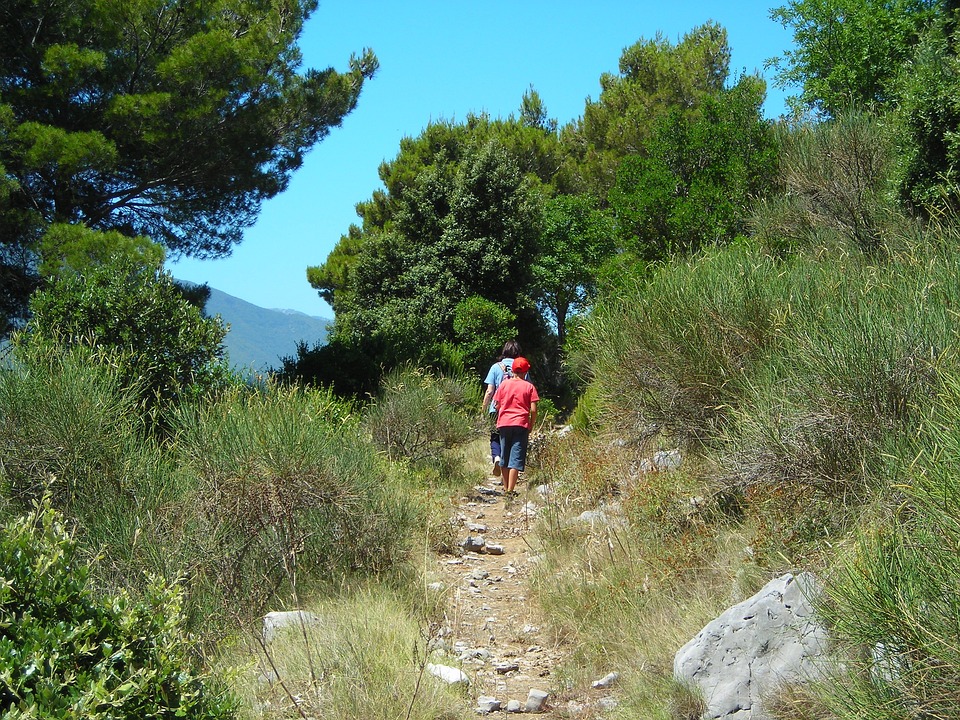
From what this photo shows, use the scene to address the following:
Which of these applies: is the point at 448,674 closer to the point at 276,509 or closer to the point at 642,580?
the point at 642,580

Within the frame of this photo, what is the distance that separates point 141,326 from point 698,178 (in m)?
8.88

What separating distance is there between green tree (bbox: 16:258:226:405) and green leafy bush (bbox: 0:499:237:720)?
16.4ft

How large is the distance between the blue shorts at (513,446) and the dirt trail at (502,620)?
85 cm

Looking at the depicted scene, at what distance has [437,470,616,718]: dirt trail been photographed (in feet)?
18.0

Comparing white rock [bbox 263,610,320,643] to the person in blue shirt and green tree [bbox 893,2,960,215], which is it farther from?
green tree [bbox 893,2,960,215]

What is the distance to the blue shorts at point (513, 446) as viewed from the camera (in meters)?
10.8

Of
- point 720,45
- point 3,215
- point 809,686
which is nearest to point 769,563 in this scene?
point 809,686

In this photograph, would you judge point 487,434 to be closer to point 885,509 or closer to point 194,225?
point 194,225

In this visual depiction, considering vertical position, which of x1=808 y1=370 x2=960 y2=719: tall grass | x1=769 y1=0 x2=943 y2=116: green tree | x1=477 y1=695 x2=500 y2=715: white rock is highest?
x1=769 y1=0 x2=943 y2=116: green tree

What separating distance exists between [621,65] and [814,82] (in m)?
13.6

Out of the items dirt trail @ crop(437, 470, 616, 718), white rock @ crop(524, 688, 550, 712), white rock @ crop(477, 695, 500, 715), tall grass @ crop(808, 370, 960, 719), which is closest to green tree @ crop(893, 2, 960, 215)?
dirt trail @ crop(437, 470, 616, 718)

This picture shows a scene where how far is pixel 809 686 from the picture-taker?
3.95m

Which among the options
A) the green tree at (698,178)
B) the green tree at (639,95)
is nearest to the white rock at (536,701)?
the green tree at (698,178)

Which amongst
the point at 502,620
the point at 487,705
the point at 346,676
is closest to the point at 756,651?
the point at 487,705
